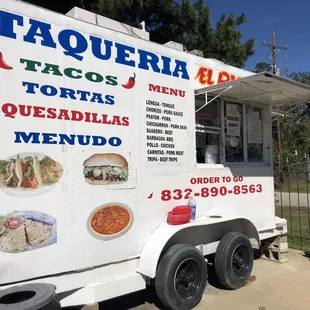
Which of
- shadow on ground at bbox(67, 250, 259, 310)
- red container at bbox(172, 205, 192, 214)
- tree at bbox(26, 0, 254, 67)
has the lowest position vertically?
shadow on ground at bbox(67, 250, 259, 310)

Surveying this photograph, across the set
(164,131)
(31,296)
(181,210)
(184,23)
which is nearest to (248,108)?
(164,131)

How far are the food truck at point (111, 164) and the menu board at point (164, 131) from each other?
0.06 feet

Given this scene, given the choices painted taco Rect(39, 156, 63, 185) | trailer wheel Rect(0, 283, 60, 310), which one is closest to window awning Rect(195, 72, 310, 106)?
painted taco Rect(39, 156, 63, 185)

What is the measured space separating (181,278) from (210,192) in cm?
133

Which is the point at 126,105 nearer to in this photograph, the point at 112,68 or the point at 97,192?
the point at 112,68

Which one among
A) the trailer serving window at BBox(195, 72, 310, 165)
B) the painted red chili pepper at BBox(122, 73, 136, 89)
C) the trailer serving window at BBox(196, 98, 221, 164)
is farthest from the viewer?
the trailer serving window at BBox(196, 98, 221, 164)

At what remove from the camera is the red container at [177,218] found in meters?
4.34

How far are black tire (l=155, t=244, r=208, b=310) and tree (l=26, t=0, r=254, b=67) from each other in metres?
8.18

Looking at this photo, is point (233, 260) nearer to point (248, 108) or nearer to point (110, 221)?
point (110, 221)

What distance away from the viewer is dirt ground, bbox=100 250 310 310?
14.7 feet

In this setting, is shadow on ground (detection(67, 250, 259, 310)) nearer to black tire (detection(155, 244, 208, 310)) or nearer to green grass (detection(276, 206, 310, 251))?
black tire (detection(155, 244, 208, 310))

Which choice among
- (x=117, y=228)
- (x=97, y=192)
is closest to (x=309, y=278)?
(x=117, y=228)

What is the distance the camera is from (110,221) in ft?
12.7

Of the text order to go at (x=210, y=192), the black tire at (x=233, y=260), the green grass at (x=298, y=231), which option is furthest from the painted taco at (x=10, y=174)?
the green grass at (x=298, y=231)
